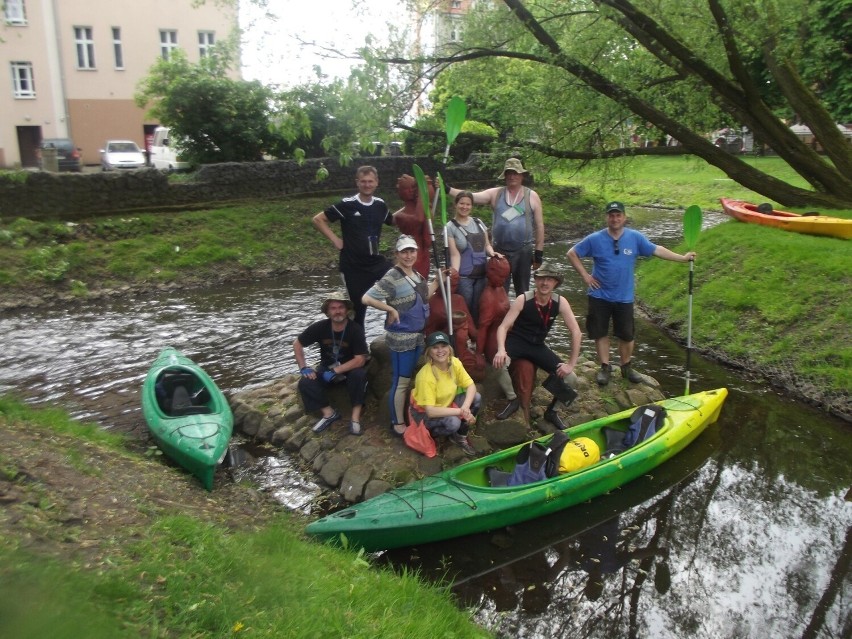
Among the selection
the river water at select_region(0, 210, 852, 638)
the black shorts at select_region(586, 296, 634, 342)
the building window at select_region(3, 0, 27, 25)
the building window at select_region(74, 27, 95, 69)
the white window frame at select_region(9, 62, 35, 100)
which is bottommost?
the river water at select_region(0, 210, 852, 638)

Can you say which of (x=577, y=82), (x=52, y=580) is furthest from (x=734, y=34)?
(x=52, y=580)

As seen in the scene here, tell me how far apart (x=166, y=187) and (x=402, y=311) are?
39.6ft

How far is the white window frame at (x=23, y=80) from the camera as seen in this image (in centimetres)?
2720

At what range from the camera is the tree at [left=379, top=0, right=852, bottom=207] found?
11555 millimetres

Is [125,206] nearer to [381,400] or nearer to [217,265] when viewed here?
[217,265]

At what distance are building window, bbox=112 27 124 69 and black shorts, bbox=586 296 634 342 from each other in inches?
1079

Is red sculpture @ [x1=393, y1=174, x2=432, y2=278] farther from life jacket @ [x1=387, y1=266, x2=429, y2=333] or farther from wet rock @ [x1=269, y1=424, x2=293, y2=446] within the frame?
wet rock @ [x1=269, y1=424, x2=293, y2=446]

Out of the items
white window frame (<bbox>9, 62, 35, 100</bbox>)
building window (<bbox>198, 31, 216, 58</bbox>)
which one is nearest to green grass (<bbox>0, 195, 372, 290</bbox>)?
building window (<bbox>198, 31, 216, 58</bbox>)

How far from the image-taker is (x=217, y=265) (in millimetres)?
14977

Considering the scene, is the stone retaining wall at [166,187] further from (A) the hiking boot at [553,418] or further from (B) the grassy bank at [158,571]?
(B) the grassy bank at [158,571]

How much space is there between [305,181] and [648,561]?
1498cm

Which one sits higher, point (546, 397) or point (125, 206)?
point (125, 206)

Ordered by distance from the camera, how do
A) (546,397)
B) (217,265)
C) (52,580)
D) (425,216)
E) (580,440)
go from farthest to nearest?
1. (217,265)
2. (546,397)
3. (425,216)
4. (580,440)
5. (52,580)

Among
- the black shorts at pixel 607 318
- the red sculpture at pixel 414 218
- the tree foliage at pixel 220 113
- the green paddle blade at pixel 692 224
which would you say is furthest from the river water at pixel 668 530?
the tree foliage at pixel 220 113
